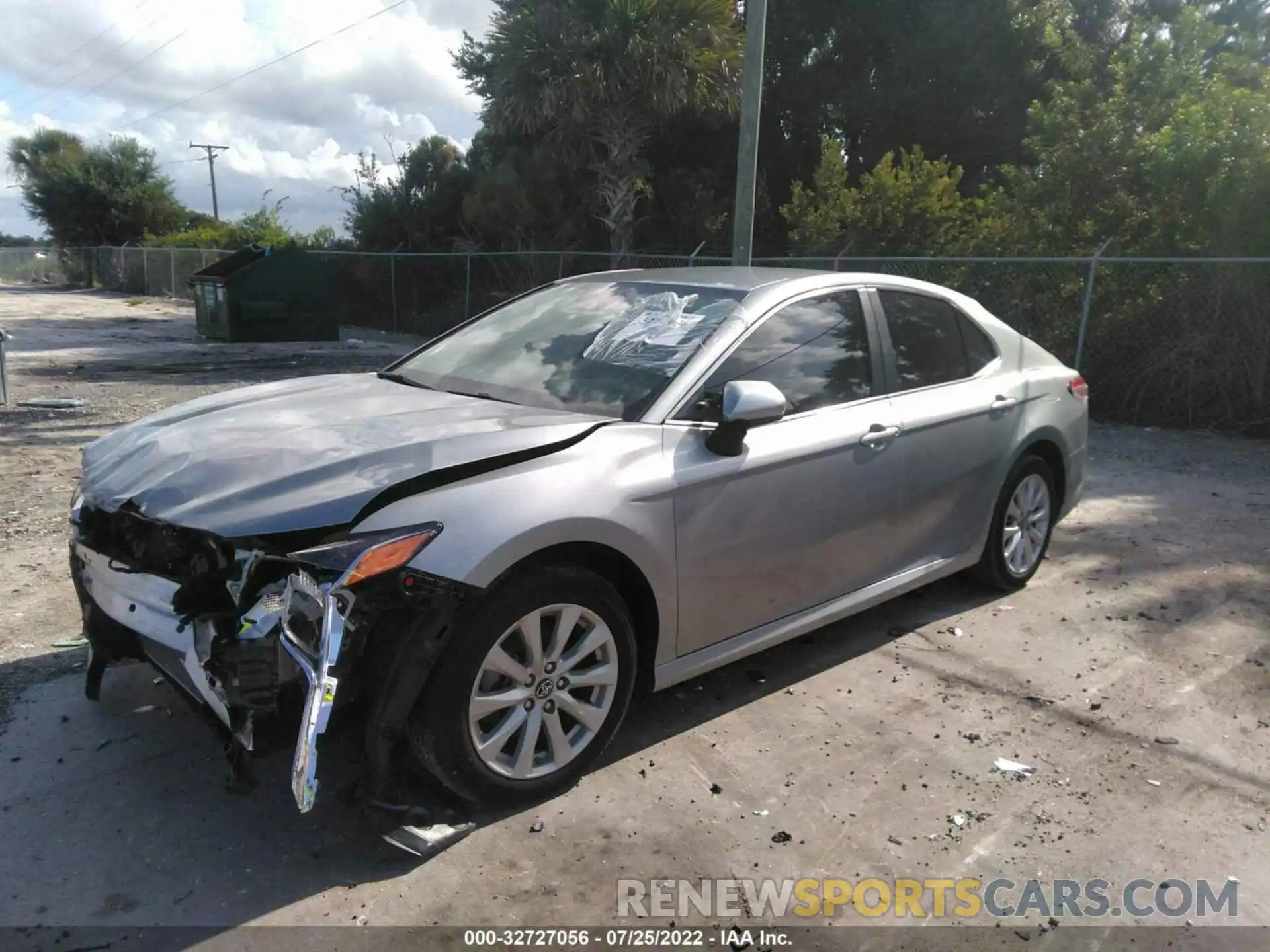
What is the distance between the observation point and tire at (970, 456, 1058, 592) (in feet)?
16.2

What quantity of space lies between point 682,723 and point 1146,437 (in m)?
7.61

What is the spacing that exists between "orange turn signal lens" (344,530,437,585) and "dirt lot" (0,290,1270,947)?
870mm

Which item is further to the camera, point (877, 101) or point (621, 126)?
point (877, 101)

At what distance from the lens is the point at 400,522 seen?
2824 millimetres

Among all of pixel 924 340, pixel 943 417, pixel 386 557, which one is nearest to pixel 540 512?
pixel 386 557

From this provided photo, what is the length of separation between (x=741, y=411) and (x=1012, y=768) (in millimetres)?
1571

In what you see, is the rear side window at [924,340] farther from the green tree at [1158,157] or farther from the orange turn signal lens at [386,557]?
the green tree at [1158,157]

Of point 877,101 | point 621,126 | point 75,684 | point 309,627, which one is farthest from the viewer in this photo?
point 877,101

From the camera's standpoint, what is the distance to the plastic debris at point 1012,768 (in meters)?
3.46

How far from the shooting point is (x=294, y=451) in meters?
3.19

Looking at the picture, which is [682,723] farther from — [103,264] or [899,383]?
[103,264]

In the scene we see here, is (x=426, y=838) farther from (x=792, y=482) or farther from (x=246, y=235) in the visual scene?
(x=246, y=235)

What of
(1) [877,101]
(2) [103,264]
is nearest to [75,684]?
(1) [877,101]

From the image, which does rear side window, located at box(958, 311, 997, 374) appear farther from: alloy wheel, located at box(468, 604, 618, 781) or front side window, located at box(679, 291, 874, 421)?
alloy wheel, located at box(468, 604, 618, 781)
